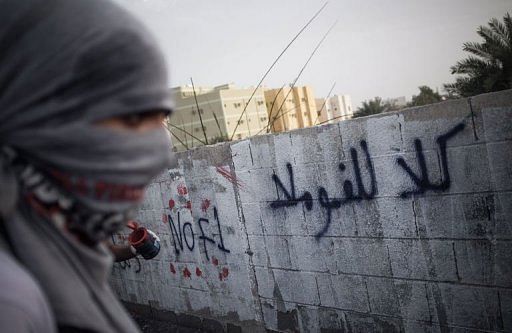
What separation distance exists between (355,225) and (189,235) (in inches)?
74.2

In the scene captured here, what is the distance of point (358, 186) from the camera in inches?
106

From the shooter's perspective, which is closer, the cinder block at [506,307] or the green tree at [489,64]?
the cinder block at [506,307]

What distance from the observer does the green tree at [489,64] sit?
456 inches

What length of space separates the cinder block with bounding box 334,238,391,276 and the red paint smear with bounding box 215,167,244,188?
103cm

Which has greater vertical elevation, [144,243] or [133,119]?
[133,119]

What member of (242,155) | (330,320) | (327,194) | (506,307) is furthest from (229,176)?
(506,307)

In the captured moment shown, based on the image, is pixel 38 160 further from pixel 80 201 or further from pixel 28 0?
pixel 28 0

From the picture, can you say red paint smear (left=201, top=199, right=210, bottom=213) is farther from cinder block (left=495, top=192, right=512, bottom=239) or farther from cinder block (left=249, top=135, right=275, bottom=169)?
cinder block (left=495, top=192, right=512, bottom=239)

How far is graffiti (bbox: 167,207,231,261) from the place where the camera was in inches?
145

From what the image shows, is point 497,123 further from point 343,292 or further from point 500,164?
point 343,292

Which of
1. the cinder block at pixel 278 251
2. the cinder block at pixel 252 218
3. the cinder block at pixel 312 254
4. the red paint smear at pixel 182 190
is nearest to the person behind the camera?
the cinder block at pixel 312 254

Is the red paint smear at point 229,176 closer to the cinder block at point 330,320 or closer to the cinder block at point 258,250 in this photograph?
the cinder block at point 258,250

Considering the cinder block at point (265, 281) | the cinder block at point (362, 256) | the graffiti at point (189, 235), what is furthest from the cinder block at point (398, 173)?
the graffiti at point (189, 235)

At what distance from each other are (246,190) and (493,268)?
193 cm
